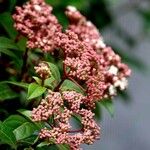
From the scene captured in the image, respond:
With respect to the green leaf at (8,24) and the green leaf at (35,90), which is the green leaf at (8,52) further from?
the green leaf at (35,90)

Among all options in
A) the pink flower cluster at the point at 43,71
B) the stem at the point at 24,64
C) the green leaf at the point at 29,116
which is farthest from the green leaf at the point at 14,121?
the stem at the point at 24,64

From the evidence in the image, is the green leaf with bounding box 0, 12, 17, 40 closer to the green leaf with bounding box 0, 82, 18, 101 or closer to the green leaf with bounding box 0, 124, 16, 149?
the green leaf with bounding box 0, 82, 18, 101

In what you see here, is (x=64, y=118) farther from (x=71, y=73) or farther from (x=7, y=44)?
(x=7, y=44)

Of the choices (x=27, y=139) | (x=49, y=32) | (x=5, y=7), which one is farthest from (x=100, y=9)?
(x=27, y=139)

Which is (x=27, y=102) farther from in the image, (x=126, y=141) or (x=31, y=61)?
(x=126, y=141)

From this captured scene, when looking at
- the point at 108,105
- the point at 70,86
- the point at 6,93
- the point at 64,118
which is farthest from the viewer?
the point at 108,105

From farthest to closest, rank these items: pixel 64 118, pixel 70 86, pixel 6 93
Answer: pixel 6 93 → pixel 70 86 → pixel 64 118

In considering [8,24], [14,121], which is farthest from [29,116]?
[8,24]
